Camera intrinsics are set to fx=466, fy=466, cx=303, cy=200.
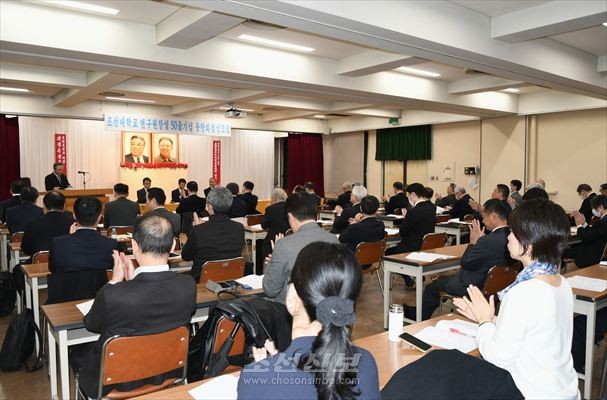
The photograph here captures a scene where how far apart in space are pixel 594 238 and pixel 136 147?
406 inches

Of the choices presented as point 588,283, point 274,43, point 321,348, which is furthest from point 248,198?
point 321,348

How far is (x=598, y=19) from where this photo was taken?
405 centimetres

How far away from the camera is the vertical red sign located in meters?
13.5

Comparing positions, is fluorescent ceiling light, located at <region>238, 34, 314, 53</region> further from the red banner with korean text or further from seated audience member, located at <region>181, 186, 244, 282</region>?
the red banner with korean text

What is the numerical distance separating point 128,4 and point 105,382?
3676mm

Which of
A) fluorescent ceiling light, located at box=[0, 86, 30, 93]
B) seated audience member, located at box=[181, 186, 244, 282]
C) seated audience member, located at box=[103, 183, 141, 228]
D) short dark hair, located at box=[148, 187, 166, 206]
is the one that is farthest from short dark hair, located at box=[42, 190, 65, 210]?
fluorescent ceiling light, located at box=[0, 86, 30, 93]

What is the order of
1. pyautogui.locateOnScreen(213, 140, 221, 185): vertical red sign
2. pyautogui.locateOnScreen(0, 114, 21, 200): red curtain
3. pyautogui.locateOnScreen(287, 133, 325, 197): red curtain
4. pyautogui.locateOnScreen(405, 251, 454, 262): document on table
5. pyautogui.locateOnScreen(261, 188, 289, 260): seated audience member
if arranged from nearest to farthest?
pyautogui.locateOnScreen(405, 251, 454, 262): document on table, pyautogui.locateOnScreen(261, 188, 289, 260): seated audience member, pyautogui.locateOnScreen(0, 114, 21, 200): red curtain, pyautogui.locateOnScreen(213, 140, 221, 185): vertical red sign, pyautogui.locateOnScreen(287, 133, 325, 197): red curtain

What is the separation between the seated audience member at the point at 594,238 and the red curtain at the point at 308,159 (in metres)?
9.59

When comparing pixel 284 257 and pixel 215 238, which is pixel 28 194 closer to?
pixel 215 238

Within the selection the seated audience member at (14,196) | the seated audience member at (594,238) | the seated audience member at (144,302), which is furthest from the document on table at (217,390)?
the seated audience member at (14,196)

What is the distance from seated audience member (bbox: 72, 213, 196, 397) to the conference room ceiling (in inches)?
74.9

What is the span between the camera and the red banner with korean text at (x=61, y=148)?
36.0ft

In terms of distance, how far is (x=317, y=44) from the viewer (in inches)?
233

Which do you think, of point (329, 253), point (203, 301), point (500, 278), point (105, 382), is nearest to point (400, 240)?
point (500, 278)
